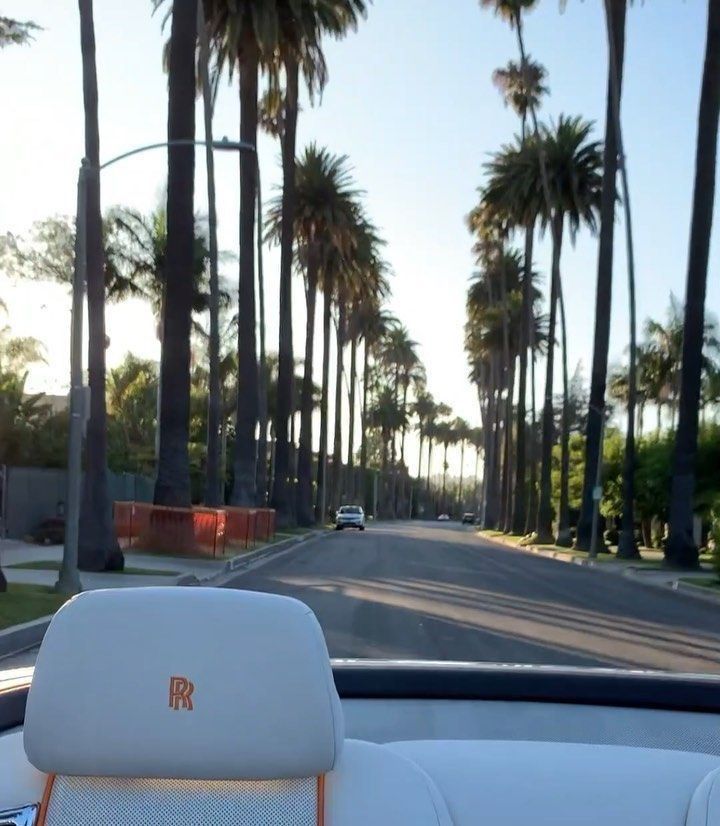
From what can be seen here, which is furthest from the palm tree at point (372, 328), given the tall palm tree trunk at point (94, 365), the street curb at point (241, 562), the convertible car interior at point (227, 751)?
the convertible car interior at point (227, 751)

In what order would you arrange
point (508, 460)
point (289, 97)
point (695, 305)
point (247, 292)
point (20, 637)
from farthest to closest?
point (508, 460) → point (289, 97) → point (247, 292) → point (695, 305) → point (20, 637)

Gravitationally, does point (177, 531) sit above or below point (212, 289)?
below

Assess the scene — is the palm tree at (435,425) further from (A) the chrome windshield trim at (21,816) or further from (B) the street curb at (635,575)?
(A) the chrome windshield trim at (21,816)

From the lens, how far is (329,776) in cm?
271

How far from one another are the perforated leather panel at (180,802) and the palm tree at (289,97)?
40.0m

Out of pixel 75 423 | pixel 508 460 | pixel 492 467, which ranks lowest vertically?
pixel 75 423

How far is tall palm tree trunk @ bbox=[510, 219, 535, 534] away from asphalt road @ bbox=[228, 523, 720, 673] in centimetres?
2756

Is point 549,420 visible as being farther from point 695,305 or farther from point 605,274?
point 695,305

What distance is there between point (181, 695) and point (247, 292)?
40341mm

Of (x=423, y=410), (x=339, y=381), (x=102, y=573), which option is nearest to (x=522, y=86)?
(x=339, y=381)

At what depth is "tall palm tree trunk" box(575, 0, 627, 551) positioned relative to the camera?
149ft

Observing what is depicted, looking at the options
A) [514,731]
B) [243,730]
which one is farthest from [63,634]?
[514,731]

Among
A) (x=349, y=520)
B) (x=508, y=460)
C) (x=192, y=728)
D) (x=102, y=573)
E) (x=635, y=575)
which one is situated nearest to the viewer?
(x=192, y=728)

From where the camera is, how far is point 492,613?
2134 centimetres
